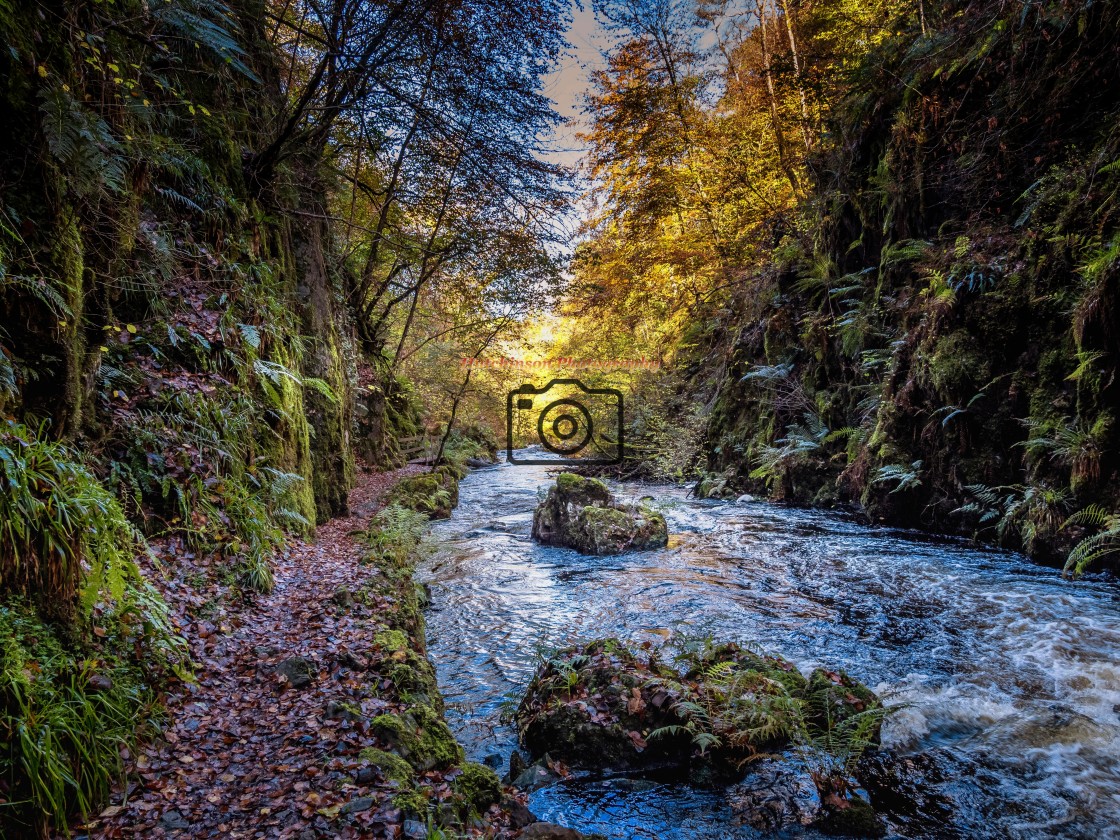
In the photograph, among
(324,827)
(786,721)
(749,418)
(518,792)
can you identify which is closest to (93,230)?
(324,827)

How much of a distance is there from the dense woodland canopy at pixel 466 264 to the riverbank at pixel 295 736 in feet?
0.74

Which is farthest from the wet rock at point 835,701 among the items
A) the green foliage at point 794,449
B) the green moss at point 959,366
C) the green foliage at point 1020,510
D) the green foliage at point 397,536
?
the green foliage at point 794,449

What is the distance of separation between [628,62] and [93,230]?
1505 centimetres

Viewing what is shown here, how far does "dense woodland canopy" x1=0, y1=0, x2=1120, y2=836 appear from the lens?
272 cm

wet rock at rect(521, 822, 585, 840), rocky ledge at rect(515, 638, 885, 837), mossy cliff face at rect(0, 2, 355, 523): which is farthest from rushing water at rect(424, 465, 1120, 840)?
mossy cliff face at rect(0, 2, 355, 523)

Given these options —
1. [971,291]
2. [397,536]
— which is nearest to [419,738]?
[397,536]

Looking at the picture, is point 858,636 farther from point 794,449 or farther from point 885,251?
point 885,251

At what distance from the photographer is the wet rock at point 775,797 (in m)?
2.55

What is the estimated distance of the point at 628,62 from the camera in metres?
14.6

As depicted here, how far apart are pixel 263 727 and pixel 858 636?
4563 millimetres

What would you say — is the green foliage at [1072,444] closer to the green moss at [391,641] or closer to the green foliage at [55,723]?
the green moss at [391,641]

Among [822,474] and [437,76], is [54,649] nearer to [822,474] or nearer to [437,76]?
[437,76]

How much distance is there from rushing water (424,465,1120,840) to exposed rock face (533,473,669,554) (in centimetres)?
28

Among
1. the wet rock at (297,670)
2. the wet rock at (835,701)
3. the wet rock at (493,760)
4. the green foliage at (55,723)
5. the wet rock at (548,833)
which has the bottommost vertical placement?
the wet rock at (493,760)
